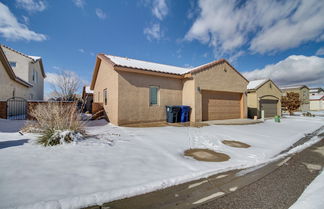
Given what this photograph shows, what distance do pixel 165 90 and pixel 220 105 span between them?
204 inches

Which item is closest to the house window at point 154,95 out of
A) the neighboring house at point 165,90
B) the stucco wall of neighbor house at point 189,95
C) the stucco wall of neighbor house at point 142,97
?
the neighboring house at point 165,90

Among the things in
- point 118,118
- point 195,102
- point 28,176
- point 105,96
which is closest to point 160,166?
point 28,176

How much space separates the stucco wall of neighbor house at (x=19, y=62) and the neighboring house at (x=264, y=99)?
977 inches

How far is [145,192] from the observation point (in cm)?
234

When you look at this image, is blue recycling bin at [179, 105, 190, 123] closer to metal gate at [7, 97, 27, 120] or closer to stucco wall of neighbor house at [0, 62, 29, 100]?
metal gate at [7, 97, 27, 120]

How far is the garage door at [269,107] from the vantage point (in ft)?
50.7

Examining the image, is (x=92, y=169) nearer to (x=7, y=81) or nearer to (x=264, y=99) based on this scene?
(x=7, y=81)

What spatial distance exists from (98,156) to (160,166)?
1.68 meters

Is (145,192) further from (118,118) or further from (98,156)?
(118,118)

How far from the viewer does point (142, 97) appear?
351 inches

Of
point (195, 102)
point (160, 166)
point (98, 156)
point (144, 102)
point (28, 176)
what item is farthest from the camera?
point (195, 102)

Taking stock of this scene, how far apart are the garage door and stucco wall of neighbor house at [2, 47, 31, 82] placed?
26.2 m

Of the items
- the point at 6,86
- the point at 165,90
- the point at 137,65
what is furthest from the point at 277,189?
the point at 6,86

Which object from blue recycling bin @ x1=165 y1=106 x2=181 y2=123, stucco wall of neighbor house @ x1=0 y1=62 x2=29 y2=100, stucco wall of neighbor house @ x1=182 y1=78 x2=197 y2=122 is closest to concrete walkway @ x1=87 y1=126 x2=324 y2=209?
→ blue recycling bin @ x1=165 y1=106 x2=181 y2=123
